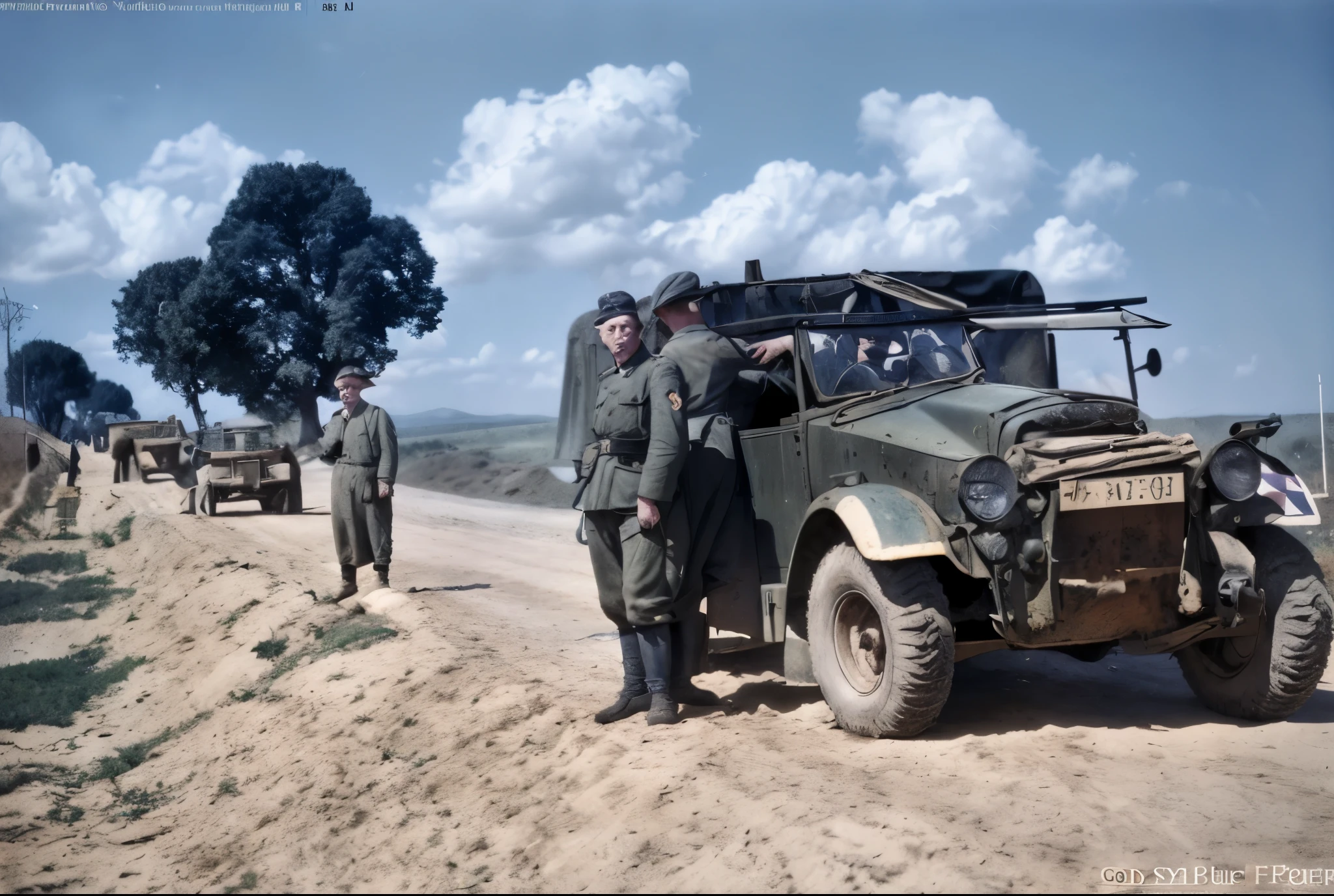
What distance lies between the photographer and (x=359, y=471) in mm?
9297

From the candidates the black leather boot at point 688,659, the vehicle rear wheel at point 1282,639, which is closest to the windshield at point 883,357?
the black leather boot at point 688,659

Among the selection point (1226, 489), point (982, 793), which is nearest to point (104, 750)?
point (982, 793)

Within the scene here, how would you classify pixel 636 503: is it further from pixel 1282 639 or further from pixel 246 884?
pixel 1282 639

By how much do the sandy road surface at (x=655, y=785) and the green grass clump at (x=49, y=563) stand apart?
822 centimetres

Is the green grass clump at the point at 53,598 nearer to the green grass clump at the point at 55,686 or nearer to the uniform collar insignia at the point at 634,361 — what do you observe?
the green grass clump at the point at 55,686

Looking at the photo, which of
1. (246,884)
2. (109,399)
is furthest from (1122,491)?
(109,399)

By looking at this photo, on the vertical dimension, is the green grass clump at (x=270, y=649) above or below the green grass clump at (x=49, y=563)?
below

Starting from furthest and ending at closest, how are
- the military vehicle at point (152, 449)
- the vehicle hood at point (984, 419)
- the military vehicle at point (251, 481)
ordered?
the military vehicle at point (152, 449), the military vehicle at point (251, 481), the vehicle hood at point (984, 419)

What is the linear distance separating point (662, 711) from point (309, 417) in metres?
40.1

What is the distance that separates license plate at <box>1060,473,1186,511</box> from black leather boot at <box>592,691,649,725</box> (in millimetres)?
2380

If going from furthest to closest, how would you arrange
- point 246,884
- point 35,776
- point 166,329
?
point 166,329, point 35,776, point 246,884

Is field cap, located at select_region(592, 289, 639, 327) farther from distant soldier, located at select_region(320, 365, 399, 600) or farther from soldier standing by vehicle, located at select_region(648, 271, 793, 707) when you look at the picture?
distant soldier, located at select_region(320, 365, 399, 600)

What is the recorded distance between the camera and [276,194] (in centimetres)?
4234

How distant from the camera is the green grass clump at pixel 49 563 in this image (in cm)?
1509
